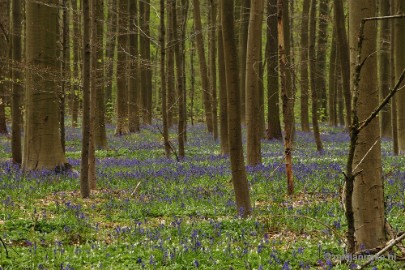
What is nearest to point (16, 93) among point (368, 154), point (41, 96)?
point (41, 96)

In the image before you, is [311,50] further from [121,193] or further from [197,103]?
[197,103]

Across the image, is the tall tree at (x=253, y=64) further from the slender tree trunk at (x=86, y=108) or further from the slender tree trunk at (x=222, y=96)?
the slender tree trunk at (x=86, y=108)

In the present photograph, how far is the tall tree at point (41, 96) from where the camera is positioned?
43.5 ft

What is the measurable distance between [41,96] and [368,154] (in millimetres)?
10694

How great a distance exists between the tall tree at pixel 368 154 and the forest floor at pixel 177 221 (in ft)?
1.18

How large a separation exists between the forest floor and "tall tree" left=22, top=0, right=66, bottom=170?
2.48 ft

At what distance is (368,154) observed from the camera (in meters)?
5.26

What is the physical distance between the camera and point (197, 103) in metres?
65.2

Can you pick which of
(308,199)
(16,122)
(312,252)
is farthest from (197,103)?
(312,252)

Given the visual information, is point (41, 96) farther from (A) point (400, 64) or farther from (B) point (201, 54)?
(B) point (201, 54)

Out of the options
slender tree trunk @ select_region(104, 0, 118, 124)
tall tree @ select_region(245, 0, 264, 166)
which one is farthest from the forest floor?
slender tree trunk @ select_region(104, 0, 118, 124)

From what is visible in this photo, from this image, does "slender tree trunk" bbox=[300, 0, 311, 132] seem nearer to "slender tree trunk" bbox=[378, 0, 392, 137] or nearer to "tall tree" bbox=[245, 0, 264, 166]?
"slender tree trunk" bbox=[378, 0, 392, 137]

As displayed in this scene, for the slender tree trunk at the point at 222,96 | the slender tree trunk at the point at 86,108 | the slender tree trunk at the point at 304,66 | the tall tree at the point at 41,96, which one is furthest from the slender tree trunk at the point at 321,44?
the slender tree trunk at the point at 86,108

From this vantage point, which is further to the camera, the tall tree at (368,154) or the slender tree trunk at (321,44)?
the slender tree trunk at (321,44)
